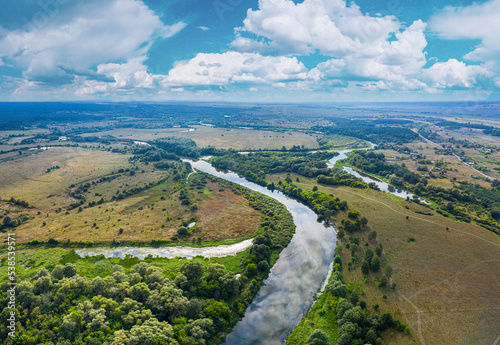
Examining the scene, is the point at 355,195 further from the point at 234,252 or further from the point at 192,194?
the point at 192,194

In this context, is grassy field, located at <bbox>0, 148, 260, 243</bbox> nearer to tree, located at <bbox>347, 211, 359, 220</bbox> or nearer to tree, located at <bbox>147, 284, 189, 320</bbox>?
tree, located at <bbox>147, 284, 189, 320</bbox>

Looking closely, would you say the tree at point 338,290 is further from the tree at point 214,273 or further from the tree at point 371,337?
the tree at point 214,273

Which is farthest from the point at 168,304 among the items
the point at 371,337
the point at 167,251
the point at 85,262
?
the point at 371,337

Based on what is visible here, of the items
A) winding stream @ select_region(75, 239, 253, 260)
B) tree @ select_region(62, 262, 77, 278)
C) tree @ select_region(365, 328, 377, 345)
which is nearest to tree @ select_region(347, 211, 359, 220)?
winding stream @ select_region(75, 239, 253, 260)

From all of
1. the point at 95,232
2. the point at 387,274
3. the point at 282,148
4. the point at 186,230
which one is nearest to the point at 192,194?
the point at 186,230

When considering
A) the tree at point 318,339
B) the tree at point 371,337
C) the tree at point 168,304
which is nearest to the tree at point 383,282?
the tree at point 371,337

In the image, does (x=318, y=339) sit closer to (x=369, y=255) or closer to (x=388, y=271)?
(x=388, y=271)
